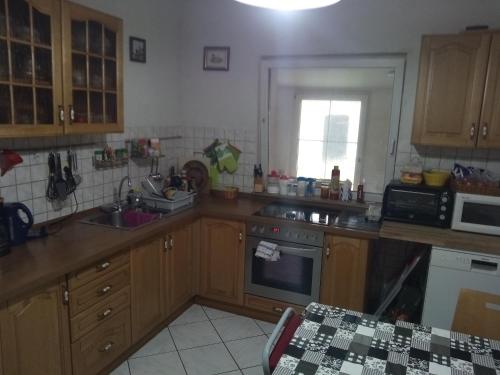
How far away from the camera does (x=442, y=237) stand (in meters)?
2.43

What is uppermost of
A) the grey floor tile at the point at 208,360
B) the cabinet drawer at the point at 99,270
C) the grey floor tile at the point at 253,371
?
the cabinet drawer at the point at 99,270

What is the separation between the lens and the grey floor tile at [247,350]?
2.46 metres

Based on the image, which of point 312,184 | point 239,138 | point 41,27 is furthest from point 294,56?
point 41,27

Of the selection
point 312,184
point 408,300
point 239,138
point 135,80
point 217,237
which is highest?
point 135,80

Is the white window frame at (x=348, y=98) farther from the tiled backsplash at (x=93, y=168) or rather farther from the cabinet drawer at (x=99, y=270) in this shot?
the cabinet drawer at (x=99, y=270)

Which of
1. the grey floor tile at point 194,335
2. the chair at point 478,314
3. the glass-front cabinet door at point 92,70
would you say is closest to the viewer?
the chair at point 478,314

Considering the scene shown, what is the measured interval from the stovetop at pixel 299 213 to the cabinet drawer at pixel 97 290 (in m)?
1.02

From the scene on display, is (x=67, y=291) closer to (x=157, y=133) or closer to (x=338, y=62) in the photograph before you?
(x=157, y=133)

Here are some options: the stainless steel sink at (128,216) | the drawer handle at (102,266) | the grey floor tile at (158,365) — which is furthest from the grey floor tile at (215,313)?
the drawer handle at (102,266)

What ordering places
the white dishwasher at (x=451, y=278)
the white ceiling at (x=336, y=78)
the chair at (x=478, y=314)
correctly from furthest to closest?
the white ceiling at (x=336, y=78)
the white dishwasher at (x=451, y=278)
the chair at (x=478, y=314)

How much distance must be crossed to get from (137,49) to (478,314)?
107 inches

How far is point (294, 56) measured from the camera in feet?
10.2

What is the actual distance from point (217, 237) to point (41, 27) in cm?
172

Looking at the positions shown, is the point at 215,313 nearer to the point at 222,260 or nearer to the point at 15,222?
the point at 222,260
